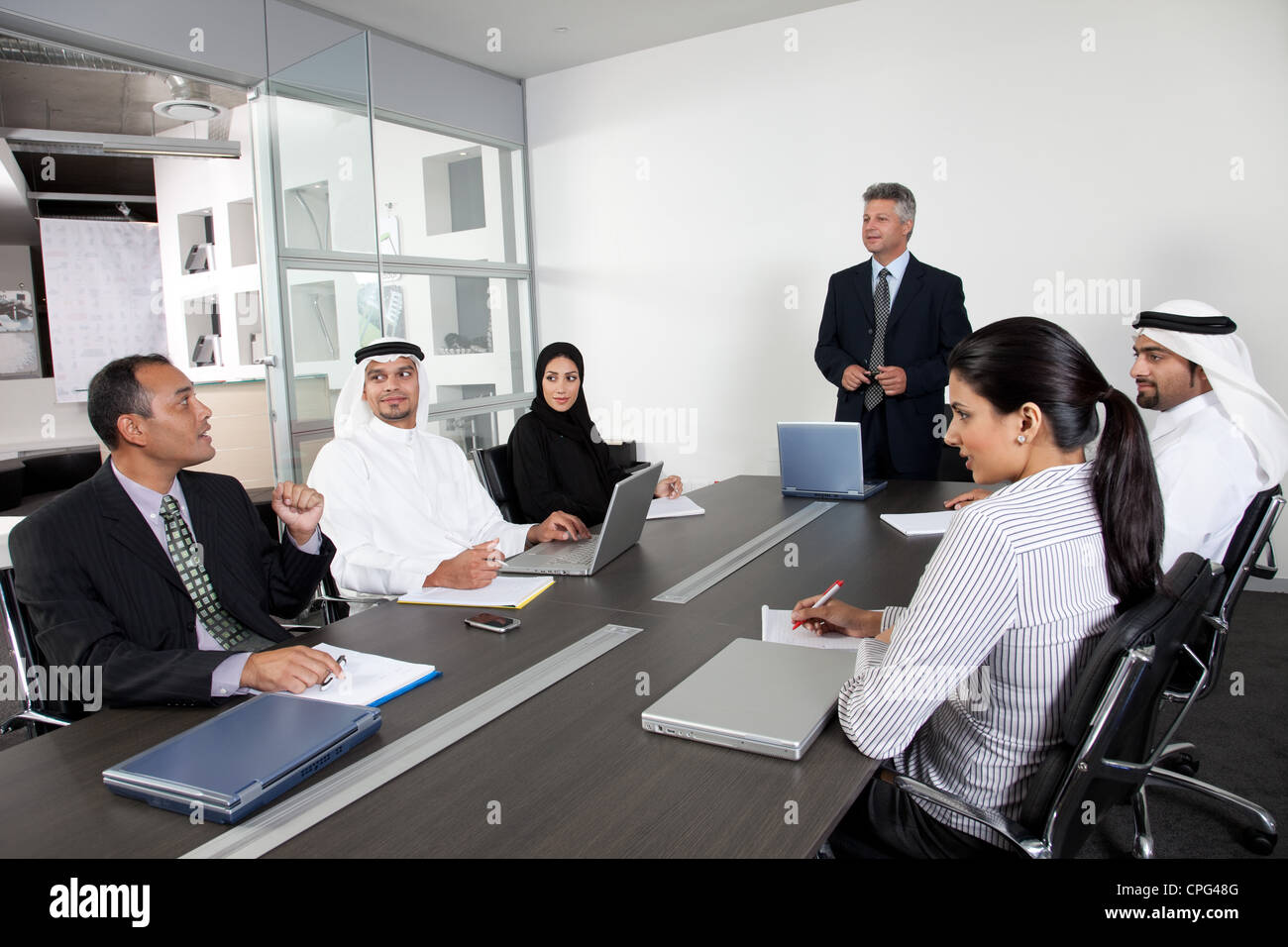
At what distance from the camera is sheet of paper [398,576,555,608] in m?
1.94

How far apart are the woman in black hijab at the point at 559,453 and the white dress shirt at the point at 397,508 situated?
0.85 ft

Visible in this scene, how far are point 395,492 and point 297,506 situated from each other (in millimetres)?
797

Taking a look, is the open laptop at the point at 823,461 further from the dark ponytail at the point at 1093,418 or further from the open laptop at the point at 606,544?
the dark ponytail at the point at 1093,418

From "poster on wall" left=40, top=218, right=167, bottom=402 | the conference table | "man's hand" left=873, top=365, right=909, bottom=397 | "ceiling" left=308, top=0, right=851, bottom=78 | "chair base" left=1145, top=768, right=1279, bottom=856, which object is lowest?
"chair base" left=1145, top=768, right=1279, bottom=856

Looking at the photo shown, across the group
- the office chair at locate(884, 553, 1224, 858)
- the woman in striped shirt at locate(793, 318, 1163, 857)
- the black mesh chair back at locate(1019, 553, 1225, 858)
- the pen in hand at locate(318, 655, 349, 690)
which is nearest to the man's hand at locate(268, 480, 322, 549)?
the pen in hand at locate(318, 655, 349, 690)

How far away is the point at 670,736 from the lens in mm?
1288

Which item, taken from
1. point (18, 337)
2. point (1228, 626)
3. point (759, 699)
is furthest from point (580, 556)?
point (18, 337)

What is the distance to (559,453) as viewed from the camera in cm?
344

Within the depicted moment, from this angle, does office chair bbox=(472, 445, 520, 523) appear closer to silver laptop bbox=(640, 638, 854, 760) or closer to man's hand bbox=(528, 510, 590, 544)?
man's hand bbox=(528, 510, 590, 544)

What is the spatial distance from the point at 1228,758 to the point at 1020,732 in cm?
196

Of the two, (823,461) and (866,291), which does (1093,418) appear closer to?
(823,461)

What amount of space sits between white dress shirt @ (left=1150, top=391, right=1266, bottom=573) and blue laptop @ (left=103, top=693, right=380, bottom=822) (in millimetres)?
2266
